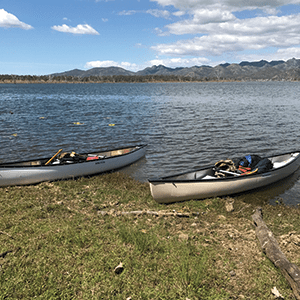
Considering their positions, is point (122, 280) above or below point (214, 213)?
above

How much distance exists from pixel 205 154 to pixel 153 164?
4060 mm

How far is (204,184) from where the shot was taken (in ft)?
31.2

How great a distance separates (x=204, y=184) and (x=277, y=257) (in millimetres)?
4089

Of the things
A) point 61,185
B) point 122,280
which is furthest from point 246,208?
point 61,185

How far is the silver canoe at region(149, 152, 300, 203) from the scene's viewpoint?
8.93 meters

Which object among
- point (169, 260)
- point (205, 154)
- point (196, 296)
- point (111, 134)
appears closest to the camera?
point (196, 296)

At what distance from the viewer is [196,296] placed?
15.3 ft

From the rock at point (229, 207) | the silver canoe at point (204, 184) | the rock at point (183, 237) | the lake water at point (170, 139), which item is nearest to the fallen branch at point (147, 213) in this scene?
the silver canoe at point (204, 184)

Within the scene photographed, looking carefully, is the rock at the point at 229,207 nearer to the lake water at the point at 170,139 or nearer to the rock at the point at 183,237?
the lake water at the point at 170,139

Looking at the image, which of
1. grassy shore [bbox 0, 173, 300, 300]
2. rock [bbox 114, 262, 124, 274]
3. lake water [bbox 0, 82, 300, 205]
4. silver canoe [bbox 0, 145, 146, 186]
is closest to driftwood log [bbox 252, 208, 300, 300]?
grassy shore [bbox 0, 173, 300, 300]

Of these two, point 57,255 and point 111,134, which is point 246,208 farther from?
point 111,134

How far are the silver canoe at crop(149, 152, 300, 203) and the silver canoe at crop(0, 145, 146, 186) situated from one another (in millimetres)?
4456

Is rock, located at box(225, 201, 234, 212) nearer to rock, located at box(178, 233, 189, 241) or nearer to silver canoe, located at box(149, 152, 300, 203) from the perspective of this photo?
silver canoe, located at box(149, 152, 300, 203)

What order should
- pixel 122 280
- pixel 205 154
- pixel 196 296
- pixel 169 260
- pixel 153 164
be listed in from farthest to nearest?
pixel 205 154 → pixel 153 164 → pixel 169 260 → pixel 122 280 → pixel 196 296
